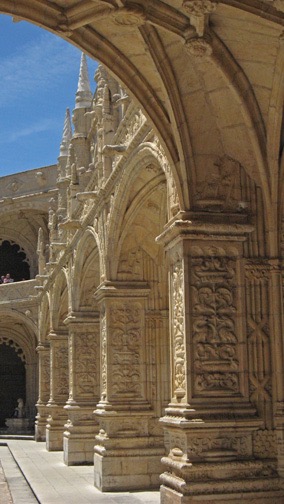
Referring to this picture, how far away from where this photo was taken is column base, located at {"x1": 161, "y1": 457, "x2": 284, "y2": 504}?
828cm

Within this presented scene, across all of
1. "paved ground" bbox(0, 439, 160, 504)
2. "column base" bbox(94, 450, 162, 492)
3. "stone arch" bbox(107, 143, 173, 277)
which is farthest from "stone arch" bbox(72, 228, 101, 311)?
"column base" bbox(94, 450, 162, 492)

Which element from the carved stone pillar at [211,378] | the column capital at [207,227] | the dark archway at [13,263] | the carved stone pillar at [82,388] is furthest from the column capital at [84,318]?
the dark archway at [13,263]

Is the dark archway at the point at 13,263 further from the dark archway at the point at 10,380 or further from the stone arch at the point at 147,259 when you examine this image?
the stone arch at the point at 147,259

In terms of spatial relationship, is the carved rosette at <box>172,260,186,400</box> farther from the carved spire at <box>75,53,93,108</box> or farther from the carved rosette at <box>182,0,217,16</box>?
the carved spire at <box>75,53,93,108</box>

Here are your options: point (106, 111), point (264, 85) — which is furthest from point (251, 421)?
point (106, 111)

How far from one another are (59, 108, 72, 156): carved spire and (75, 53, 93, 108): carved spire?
15.3 feet

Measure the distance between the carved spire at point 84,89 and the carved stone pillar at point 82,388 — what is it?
530 centimetres

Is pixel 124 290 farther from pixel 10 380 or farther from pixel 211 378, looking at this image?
pixel 10 380

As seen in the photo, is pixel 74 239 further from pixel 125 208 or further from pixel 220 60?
pixel 220 60

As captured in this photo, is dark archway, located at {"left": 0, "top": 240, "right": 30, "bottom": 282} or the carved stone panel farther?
dark archway, located at {"left": 0, "top": 240, "right": 30, "bottom": 282}

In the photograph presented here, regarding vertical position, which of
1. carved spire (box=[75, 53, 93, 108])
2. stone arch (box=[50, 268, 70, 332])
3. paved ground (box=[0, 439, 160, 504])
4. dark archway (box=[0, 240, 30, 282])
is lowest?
paved ground (box=[0, 439, 160, 504])

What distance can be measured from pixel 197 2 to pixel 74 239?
11861 mm

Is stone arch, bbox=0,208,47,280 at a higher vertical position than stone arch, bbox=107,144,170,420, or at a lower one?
higher

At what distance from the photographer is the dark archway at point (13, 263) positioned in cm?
3419
